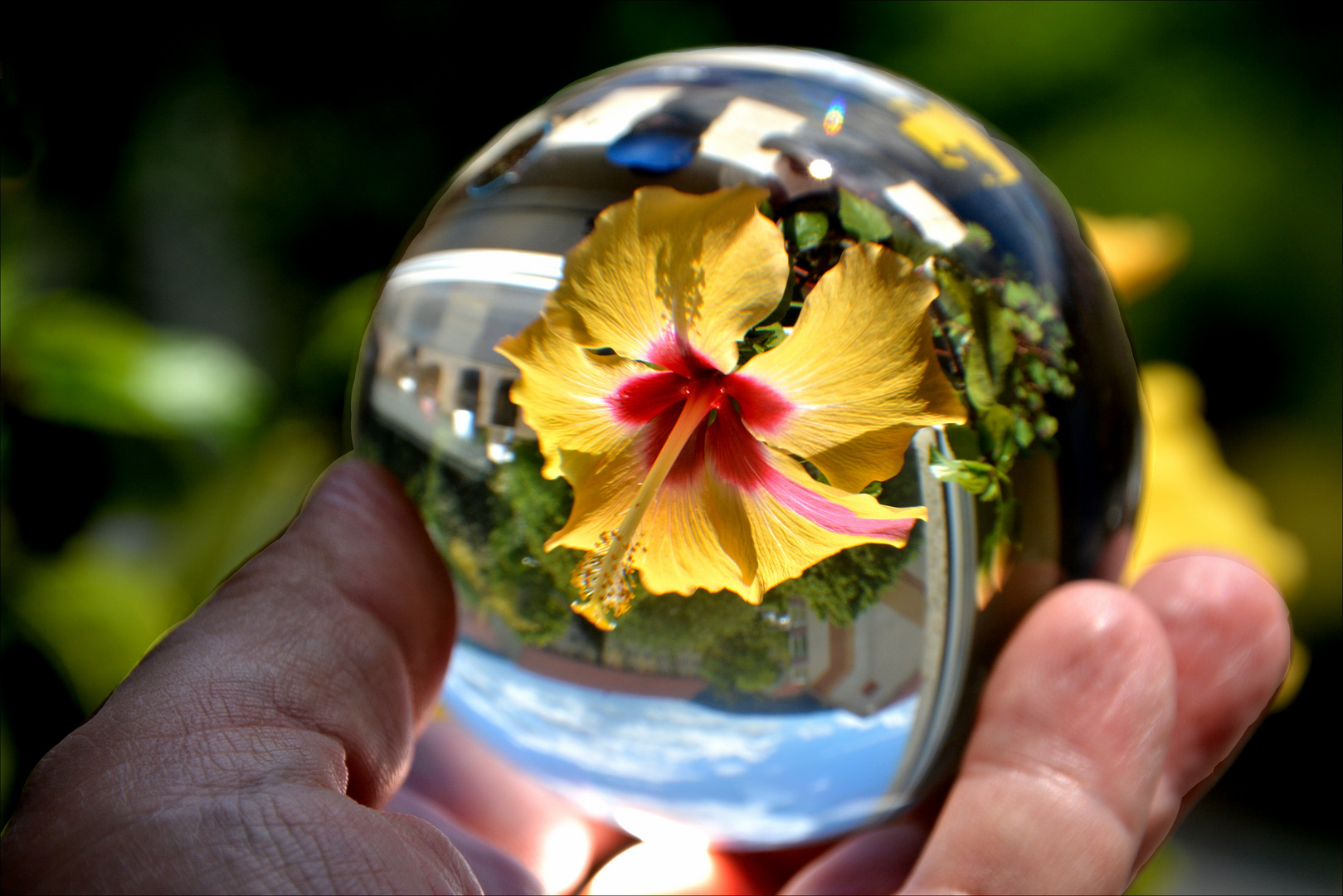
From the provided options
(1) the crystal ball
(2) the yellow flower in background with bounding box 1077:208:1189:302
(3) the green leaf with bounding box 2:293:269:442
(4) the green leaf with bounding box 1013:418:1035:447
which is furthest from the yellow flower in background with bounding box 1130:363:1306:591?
(3) the green leaf with bounding box 2:293:269:442

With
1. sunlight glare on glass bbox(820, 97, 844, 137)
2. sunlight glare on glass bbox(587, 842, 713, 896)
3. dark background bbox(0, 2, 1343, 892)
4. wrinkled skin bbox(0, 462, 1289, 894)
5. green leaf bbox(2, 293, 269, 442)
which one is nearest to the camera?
wrinkled skin bbox(0, 462, 1289, 894)

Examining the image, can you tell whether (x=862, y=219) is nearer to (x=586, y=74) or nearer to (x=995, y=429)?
(x=995, y=429)

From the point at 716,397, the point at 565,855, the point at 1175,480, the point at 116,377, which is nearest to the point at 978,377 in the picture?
the point at 716,397

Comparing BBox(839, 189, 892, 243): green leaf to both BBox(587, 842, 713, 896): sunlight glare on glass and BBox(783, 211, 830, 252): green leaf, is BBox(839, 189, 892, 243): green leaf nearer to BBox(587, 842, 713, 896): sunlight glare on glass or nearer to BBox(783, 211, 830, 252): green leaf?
BBox(783, 211, 830, 252): green leaf

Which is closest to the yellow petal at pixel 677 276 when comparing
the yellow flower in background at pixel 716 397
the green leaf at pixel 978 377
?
the yellow flower in background at pixel 716 397

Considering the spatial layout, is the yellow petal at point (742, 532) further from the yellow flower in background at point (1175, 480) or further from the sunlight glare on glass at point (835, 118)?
the yellow flower in background at point (1175, 480)
